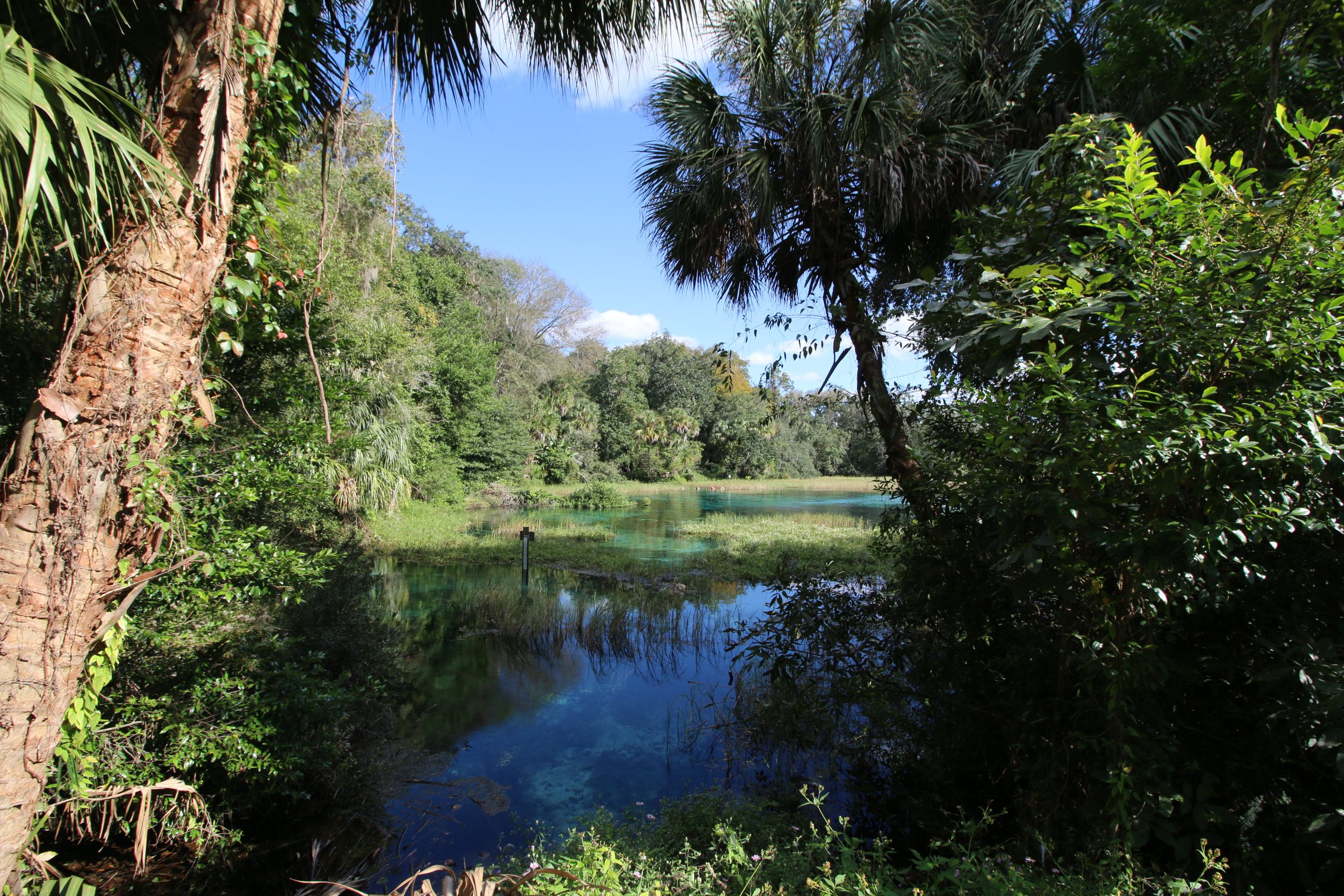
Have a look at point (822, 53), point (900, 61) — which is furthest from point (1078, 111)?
point (822, 53)

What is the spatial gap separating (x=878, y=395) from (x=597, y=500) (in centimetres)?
1687

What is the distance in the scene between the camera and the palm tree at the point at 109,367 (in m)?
1.31

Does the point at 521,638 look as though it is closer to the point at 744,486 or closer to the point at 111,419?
the point at 111,419

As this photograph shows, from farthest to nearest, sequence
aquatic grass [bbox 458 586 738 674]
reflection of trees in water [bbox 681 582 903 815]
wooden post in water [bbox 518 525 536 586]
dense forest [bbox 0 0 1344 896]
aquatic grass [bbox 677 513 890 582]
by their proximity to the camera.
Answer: wooden post in water [bbox 518 525 536 586]
aquatic grass [bbox 677 513 890 582]
aquatic grass [bbox 458 586 738 674]
reflection of trees in water [bbox 681 582 903 815]
dense forest [bbox 0 0 1344 896]

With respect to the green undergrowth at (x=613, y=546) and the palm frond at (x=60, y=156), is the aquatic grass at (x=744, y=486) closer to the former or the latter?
the green undergrowth at (x=613, y=546)

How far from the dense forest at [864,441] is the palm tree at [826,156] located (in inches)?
1.7

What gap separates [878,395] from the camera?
5.14 meters

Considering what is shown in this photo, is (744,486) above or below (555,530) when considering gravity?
above

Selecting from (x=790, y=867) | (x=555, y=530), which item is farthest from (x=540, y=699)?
(x=555, y=530)

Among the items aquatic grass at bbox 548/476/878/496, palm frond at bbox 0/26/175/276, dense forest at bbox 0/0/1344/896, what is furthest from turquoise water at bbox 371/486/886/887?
aquatic grass at bbox 548/476/878/496

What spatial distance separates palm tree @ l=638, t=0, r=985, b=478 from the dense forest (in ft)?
0.14

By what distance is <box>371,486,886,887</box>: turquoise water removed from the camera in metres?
4.09

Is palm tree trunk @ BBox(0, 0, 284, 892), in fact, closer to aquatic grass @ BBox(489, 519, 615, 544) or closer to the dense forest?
the dense forest

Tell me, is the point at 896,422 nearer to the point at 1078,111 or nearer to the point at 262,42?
the point at 1078,111
